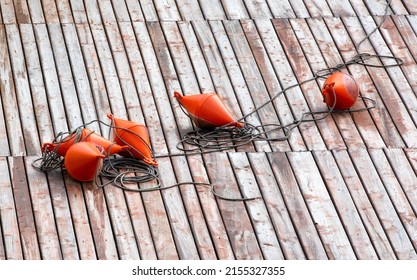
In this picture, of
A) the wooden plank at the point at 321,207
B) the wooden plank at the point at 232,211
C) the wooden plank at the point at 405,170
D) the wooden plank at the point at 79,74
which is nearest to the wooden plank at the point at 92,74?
the wooden plank at the point at 79,74

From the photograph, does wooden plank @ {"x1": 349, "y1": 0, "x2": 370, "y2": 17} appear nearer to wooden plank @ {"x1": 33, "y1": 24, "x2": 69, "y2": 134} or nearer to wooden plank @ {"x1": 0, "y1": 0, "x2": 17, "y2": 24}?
wooden plank @ {"x1": 33, "y1": 24, "x2": 69, "y2": 134}

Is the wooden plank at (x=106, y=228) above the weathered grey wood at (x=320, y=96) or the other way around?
the other way around

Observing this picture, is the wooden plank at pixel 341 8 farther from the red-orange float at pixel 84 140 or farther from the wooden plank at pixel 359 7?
the red-orange float at pixel 84 140

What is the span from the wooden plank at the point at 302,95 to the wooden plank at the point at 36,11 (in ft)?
4.68

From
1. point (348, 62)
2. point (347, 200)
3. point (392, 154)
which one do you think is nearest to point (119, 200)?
point (347, 200)

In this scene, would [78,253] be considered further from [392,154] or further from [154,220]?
[392,154]

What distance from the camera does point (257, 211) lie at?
538cm

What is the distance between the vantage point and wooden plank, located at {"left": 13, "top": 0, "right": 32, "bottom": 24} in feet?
22.2

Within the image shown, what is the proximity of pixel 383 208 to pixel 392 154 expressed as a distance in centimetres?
48

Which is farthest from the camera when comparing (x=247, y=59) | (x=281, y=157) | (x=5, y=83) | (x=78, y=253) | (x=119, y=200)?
(x=247, y=59)

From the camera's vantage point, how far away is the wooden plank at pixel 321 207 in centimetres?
520

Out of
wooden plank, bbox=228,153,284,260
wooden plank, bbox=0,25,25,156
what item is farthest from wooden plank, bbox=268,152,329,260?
wooden plank, bbox=0,25,25,156

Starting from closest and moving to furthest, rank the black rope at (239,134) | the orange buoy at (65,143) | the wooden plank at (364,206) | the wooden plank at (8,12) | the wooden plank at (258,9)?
the wooden plank at (364,206), the orange buoy at (65,143), the black rope at (239,134), the wooden plank at (8,12), the wooden plank at (258,9)

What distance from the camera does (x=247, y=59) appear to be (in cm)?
664
